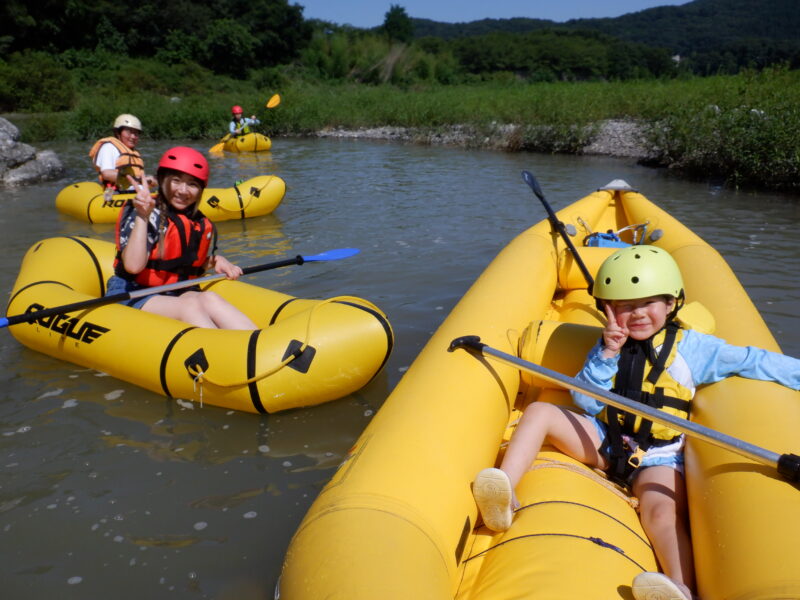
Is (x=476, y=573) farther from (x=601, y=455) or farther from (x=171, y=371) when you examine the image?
(x=171, y=371)

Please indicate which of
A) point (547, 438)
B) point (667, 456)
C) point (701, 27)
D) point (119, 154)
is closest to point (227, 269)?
point (547, 438)

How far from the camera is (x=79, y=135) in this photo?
15.5 meters

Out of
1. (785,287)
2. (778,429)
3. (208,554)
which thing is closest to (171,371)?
(208,554)

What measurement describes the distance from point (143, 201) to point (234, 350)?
0.89 metres

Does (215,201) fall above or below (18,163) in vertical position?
below

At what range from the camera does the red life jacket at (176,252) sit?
132 inches

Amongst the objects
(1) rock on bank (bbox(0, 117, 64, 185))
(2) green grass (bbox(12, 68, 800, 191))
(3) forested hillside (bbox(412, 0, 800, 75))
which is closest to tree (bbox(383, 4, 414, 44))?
(2) green grass (bbox(12, 68, 800, 191))

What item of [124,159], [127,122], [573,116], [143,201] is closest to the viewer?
[143,201]

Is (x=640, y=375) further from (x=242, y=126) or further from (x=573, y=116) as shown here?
(x=242, y=126)

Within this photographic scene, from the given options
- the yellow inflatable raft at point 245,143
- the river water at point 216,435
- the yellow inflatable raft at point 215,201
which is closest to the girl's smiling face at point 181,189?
the river water at point 216,435

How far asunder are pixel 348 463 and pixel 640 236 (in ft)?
11.1

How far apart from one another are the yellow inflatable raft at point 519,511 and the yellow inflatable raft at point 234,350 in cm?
63

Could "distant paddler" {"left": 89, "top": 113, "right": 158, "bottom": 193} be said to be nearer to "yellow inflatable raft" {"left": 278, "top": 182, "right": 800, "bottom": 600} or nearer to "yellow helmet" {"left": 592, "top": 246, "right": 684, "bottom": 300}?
"yellow inflatable raft" {"left": 278, "top": 182, "right": 800, "bottom": 600}

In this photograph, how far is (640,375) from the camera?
207 cm
